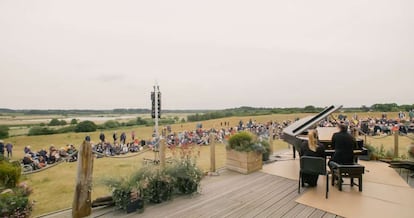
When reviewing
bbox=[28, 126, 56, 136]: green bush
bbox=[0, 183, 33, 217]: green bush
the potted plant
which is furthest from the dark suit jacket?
bbox=[28, 126, 56, 136]: green bush

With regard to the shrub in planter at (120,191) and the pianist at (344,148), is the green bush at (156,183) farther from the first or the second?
the pianist at (344,148)

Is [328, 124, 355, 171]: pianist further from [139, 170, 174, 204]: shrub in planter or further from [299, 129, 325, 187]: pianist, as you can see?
[139, 170, 174, 204]: shrub in planter

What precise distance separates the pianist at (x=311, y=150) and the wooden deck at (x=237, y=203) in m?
0.33

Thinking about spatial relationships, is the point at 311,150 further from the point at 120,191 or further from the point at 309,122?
the point at 120,191

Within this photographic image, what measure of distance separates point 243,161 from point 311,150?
1.85m

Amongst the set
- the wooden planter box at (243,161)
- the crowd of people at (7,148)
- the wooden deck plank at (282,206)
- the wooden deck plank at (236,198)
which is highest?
the wooden planter box at (243,161)

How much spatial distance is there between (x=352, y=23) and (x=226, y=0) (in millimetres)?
5486

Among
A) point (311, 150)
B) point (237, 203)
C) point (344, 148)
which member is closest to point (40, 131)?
point (237, 203)

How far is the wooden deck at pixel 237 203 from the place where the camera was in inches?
132

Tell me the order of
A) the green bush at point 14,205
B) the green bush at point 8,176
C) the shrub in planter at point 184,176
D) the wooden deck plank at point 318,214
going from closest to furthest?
the green bush at point 14,205
the wooden deck plank at point 318,214
the green bush at point 8,176
the shrub in planter at point 184,176

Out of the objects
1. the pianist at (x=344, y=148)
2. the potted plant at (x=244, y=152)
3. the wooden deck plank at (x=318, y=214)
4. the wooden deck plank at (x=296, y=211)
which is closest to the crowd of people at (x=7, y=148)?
the potted plant at (x=244, y=152)

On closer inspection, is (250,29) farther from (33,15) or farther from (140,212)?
(140,212)

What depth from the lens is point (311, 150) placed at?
14.4ft

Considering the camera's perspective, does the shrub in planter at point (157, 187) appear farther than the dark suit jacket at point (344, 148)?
No
